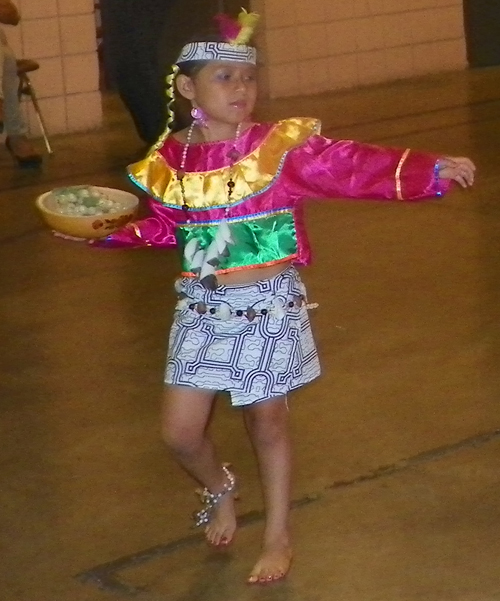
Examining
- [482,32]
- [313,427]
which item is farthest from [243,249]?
[482,32]

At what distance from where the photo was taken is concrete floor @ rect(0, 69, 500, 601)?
2.80m

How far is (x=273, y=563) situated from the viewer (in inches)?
108

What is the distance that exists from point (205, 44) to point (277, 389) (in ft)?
2.56

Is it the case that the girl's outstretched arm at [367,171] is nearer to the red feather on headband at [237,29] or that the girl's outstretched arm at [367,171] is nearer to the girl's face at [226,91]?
the girl's face at [226,91]

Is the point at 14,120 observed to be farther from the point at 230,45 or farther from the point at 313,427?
the point at 230,45

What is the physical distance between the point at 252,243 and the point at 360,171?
0.29 meters

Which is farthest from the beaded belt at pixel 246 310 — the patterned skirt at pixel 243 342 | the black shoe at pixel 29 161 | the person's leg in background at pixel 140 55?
the black shoe at pixel 29 161

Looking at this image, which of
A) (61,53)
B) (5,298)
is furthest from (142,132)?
(5,298)

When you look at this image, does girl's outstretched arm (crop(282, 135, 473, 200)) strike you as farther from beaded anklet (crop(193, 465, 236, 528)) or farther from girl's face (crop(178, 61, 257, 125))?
beaded anklet (crop(193, 465, 236, 528))

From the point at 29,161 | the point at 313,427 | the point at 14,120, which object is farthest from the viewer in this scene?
the point at 14,120

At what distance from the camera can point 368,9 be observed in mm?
10430

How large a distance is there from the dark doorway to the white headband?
873cm

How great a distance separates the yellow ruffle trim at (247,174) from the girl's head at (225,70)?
10cm

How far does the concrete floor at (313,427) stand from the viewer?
2.80m
